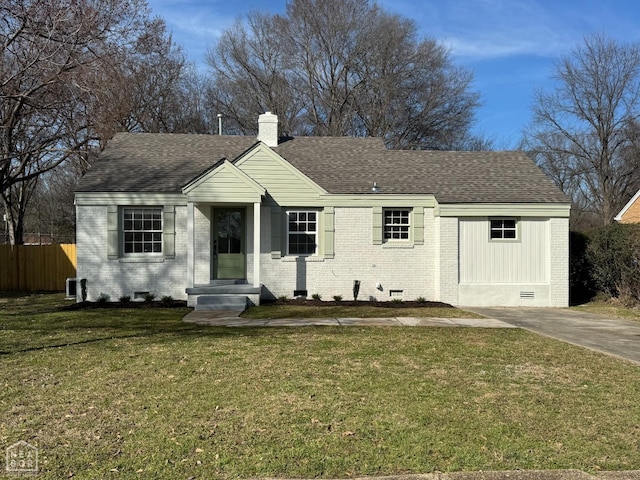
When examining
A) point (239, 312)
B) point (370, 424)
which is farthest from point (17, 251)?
point (370, 424)

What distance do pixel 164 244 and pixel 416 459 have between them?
12.4m

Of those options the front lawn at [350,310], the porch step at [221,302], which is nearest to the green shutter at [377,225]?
the front lawn at [350,310]

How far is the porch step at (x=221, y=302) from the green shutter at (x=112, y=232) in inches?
131

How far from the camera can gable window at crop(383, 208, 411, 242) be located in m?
15.5

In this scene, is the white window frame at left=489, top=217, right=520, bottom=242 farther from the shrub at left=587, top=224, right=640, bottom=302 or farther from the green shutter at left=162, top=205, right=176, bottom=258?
the green shutter at left=162, top=205, right=176, bottom=258

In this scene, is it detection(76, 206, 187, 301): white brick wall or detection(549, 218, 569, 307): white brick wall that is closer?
detection(76, 206, 187, 301): white brick wall

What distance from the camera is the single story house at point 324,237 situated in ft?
48.7

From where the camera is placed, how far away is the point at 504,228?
15.2 metres

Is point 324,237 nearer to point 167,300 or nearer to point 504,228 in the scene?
point 167,300

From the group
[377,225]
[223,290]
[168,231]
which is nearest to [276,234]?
[223,290]

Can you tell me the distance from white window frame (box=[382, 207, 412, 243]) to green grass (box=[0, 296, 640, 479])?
690 centimetres

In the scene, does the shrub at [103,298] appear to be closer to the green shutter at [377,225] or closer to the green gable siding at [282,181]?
the green gable siding at [282,181]

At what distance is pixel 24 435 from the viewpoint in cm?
432

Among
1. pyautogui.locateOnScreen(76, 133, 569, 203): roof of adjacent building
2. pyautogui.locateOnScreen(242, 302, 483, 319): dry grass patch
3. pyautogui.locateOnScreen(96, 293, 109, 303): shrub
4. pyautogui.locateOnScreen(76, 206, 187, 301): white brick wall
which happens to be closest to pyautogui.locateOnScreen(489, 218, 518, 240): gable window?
pyautogui.locateOnScreen(76, 133, 569, 203): roof of adjacent building
